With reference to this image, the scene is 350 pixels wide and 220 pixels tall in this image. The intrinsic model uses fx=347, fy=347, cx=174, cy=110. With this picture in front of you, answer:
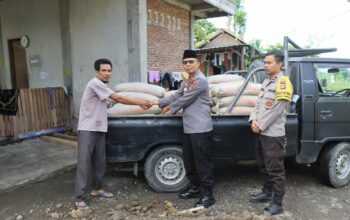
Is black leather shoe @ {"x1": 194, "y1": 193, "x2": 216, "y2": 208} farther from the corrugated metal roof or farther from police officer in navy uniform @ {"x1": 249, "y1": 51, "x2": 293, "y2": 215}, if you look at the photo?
the corrugated metal roof

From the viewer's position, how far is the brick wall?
8.23 metres

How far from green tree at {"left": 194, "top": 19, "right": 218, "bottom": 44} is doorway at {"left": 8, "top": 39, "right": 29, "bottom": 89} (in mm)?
17260

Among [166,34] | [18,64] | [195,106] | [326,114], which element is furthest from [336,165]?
[18,64]

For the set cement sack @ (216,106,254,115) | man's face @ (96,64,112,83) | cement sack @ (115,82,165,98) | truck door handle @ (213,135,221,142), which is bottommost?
truck door handle @ (213,135,221,142)

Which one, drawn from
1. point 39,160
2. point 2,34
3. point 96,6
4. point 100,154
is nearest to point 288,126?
point 100,154

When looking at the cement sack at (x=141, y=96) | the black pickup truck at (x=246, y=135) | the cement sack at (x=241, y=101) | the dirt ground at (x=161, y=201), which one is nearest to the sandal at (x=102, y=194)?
the dirt ground at (x=161, y=201)

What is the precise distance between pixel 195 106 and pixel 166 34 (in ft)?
16.8

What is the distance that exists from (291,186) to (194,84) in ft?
6.90

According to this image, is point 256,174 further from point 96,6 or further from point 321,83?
point 96,6

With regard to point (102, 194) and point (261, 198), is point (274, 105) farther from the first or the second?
point (102, 194)

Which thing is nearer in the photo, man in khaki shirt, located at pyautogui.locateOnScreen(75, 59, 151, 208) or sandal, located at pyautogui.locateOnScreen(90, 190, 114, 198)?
man in khaki shirt, located at pyautogui.locateOnScreen(75, 59, 151, 208)

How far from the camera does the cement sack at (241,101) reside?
14.6ft

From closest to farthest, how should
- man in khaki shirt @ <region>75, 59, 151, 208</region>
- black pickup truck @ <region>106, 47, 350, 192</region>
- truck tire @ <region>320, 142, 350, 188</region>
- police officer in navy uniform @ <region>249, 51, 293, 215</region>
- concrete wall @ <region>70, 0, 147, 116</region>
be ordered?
police officer in navy uniform @ <region>249, 51, 293, 215</region> → man in khaki shirt @ <region>75, 59, 151, 208</region> → black pickup truck @ <region>106, 47, 350, 192</region> → truck tire @ <region>320, 142, 350, 188</region> → concrete wall @ <region>70, 0, 147, 116</region>

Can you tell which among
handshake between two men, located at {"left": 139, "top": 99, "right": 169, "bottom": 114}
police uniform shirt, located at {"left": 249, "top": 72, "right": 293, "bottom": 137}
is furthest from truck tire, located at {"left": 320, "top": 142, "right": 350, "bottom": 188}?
handshake between two men, located at {"left": 139, "top": 99, "right": 169, "bottom": 114}
